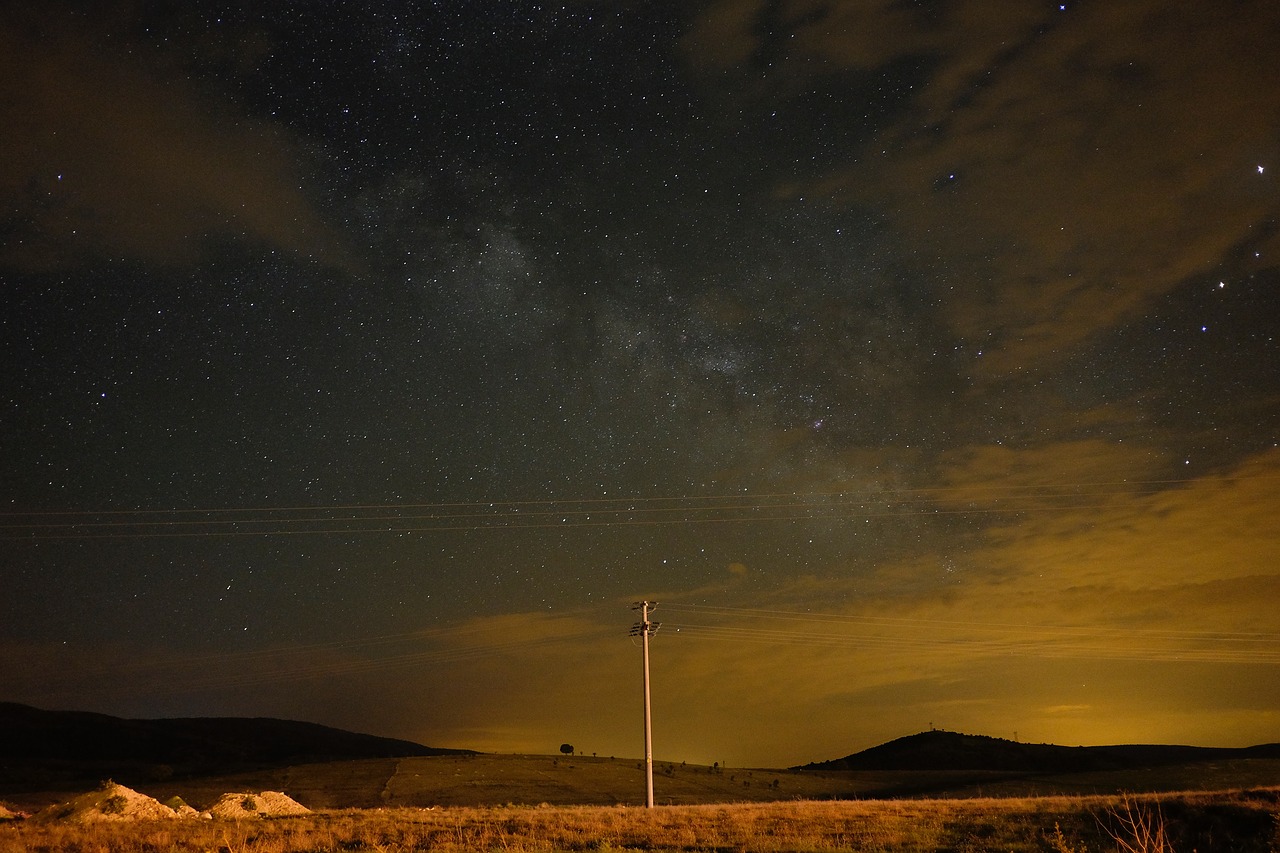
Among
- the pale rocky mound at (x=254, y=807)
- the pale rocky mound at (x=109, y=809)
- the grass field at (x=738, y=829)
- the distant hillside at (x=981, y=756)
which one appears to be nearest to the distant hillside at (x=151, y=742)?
the distant hillside at (x=981, y=756)

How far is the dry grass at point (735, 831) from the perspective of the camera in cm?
2248

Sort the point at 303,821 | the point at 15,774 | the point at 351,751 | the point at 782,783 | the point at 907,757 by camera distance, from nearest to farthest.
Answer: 1. the point at 303,821
2. the point at 782,783
3. the point at 15,774
4. the point at 907,757
5. the point at 351,751

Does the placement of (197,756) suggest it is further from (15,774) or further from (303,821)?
(303,821)

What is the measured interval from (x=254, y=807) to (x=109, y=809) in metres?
5.09

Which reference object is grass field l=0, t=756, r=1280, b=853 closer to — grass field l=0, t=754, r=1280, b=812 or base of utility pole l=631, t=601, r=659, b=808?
base of utility pole l=631, t=601, r=659, b=808

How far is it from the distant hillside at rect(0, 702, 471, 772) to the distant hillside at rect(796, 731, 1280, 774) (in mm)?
79140

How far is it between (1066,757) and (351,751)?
425 feet

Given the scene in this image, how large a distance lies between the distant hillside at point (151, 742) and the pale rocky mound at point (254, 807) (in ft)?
292

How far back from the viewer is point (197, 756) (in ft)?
447

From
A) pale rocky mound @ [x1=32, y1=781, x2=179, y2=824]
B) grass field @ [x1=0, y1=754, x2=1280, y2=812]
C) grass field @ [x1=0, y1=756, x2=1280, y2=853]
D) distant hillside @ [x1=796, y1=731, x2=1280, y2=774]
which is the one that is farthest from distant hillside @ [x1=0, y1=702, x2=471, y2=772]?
grass field @ [x1=0, y1=756, x2=1280, y2=853]

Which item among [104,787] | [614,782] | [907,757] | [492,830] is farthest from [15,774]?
[907,757]

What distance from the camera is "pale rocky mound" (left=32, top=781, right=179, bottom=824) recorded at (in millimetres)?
31094

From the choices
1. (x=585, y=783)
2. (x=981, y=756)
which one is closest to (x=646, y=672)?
(x=585, y=783)

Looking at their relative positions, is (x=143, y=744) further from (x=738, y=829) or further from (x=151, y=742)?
(x=738, y=829)
